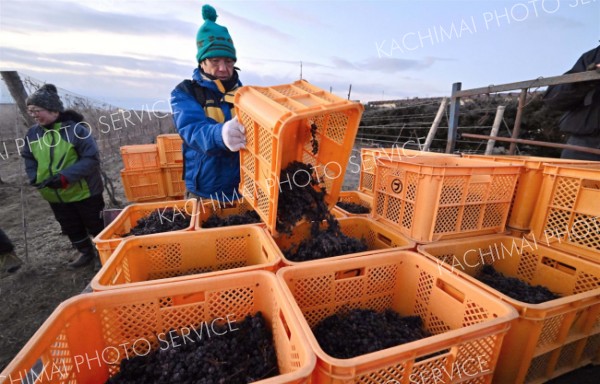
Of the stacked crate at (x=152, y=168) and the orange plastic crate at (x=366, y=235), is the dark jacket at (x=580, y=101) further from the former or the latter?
the stacked crate at (x=152, y=168)

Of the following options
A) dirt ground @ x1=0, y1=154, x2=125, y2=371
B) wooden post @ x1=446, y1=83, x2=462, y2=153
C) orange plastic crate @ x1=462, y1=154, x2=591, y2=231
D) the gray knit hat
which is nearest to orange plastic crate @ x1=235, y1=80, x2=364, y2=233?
orange plastic crate @ x1=462, y1=154, x2=591, y2=231

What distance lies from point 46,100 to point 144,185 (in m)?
2.31

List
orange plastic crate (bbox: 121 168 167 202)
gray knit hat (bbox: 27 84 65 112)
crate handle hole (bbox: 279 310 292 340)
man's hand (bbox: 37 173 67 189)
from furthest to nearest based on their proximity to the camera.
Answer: orange plastic crate (bbox: 121 168 167 202) → man's hand (bbox: 37 173 67 189) → gray knit hat (bbox: 27 84 65 112) → crate handle hole (bbox: 279 310 292 340)

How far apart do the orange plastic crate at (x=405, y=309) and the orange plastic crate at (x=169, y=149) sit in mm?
4246

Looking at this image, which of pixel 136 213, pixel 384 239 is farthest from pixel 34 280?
pixel 384 239

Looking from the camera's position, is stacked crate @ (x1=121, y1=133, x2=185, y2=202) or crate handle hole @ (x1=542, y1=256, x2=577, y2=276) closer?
crate handle hole @ (x1=542, y1=256, x2=577, y2=276)

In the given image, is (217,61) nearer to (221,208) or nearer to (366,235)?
(221,208)

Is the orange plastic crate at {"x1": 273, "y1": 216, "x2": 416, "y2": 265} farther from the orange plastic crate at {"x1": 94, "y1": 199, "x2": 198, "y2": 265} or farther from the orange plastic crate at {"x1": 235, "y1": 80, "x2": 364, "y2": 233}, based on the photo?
the orange plastic crate at {"x1": 94, "y1": 199, "x2": 198, "y2": 265}

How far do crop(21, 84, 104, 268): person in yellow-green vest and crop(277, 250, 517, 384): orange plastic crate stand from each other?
9.88 ft

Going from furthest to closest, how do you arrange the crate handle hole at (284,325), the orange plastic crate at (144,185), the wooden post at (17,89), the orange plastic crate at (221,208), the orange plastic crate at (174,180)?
the orange plastic crate at (174,180)
the orange plastic crate at (144,185)
the wooden post at (17,89)
the orange plastic crate at (221,208)
the crate handle hole at (284,325)

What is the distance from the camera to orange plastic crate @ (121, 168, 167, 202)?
4.97 m

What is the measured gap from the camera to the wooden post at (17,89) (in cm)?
469

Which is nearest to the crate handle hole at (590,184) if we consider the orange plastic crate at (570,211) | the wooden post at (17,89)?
the orange plastic crate at (570,211)

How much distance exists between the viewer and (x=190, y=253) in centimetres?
188
